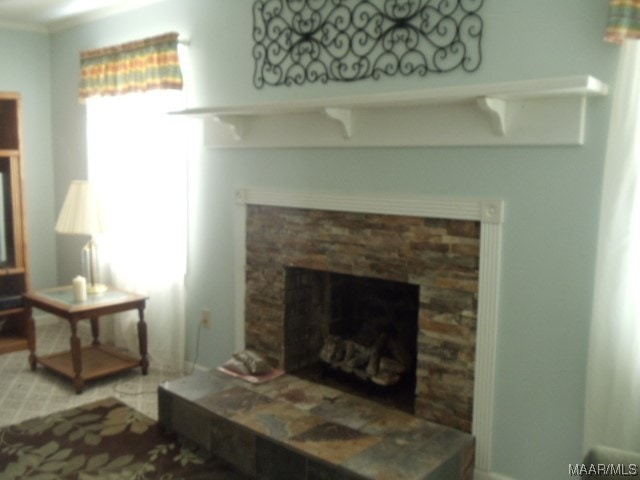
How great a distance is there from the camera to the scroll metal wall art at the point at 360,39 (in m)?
2.36

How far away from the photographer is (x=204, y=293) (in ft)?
11.7

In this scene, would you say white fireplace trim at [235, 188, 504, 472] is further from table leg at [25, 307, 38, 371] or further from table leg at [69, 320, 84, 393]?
table leg at [25, 307, 38, 371]

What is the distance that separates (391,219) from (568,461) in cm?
114

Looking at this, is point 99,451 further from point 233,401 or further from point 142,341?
point 142,341

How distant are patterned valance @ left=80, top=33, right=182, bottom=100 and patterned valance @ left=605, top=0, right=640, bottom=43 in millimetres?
2284

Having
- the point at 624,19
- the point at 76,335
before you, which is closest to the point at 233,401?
the point at 76,335

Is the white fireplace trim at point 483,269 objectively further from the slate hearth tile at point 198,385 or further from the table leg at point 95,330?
the table leg at point 95,330

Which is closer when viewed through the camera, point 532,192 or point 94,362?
point 532,192

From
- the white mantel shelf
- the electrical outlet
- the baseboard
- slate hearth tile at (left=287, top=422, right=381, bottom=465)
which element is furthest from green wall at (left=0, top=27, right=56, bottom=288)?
the baseboard

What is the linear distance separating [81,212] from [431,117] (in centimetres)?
224

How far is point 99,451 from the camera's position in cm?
281

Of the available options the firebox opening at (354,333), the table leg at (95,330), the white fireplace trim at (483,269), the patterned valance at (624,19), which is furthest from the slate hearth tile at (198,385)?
the patterned valance at (624,19)
